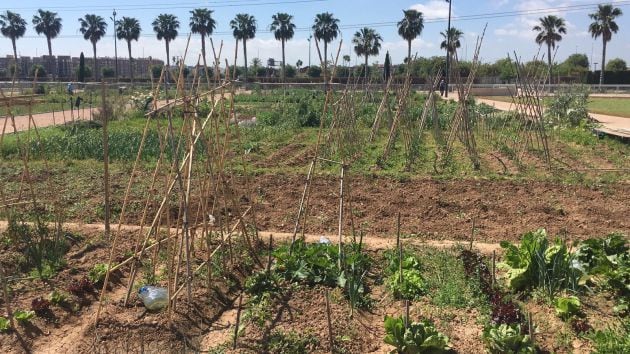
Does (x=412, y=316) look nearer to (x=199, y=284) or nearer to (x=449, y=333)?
(x=449, y=333)

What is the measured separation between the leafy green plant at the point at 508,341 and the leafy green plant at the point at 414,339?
0.27 metres

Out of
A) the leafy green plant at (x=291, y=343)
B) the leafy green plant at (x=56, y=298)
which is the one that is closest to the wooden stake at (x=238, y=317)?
the leafy green plant at (x=291, y=343)

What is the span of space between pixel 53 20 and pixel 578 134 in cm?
6328

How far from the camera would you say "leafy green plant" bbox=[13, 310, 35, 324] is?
3.66 m

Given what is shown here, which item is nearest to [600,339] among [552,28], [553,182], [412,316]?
[412,316]

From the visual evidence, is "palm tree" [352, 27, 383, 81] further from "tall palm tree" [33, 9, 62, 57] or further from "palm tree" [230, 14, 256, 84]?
"tall palm tree" [33, 9, 62, 57]

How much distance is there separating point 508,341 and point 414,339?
0.55 metres

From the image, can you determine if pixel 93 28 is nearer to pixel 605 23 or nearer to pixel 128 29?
pixel 128 29

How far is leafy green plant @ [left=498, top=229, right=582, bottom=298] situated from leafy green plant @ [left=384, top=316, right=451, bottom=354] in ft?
3.41

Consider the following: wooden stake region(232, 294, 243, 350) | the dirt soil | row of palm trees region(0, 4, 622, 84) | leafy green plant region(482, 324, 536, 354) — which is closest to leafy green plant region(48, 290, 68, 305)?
wooden stake region(232, 294, 243, 350)

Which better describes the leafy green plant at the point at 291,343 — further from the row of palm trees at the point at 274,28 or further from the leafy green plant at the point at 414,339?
the row of palm trees at the point at 274,28

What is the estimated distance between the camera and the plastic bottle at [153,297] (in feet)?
12.6

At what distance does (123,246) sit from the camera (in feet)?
16.7

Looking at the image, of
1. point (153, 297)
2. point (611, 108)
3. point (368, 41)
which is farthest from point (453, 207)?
point (368, 41)
